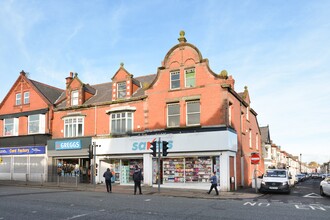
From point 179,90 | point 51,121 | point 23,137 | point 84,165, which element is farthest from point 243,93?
point 23,137

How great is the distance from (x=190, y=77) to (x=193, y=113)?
2.93 m

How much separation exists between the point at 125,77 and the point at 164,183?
33.0 feet

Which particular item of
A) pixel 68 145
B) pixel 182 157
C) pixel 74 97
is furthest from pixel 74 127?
pixel 182 157

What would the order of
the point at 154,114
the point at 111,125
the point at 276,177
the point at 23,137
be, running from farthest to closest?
the point at 23,137 → the point at 111,125 → the point at 154,114 → the point at 276,177

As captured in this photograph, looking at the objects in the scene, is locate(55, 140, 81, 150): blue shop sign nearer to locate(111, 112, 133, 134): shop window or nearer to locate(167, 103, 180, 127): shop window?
locate(111, 112, 133, 134): shop window

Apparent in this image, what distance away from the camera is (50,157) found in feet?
102

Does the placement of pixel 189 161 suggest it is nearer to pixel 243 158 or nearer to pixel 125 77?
pixel 243 158

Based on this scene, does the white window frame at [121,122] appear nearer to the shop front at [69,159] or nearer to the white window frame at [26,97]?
the shop front at [69,159]

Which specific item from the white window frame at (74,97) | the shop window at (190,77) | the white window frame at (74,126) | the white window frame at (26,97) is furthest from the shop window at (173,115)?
the white window frame at (26,97)

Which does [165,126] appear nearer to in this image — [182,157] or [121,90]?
[182,157]

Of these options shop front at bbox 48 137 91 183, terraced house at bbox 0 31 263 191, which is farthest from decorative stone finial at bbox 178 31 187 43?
shop front at bbox 48 137 91 183

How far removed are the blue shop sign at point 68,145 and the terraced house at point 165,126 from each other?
9cm

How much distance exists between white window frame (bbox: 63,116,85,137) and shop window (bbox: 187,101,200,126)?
11011 millimetres

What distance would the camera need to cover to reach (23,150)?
3262 cm
